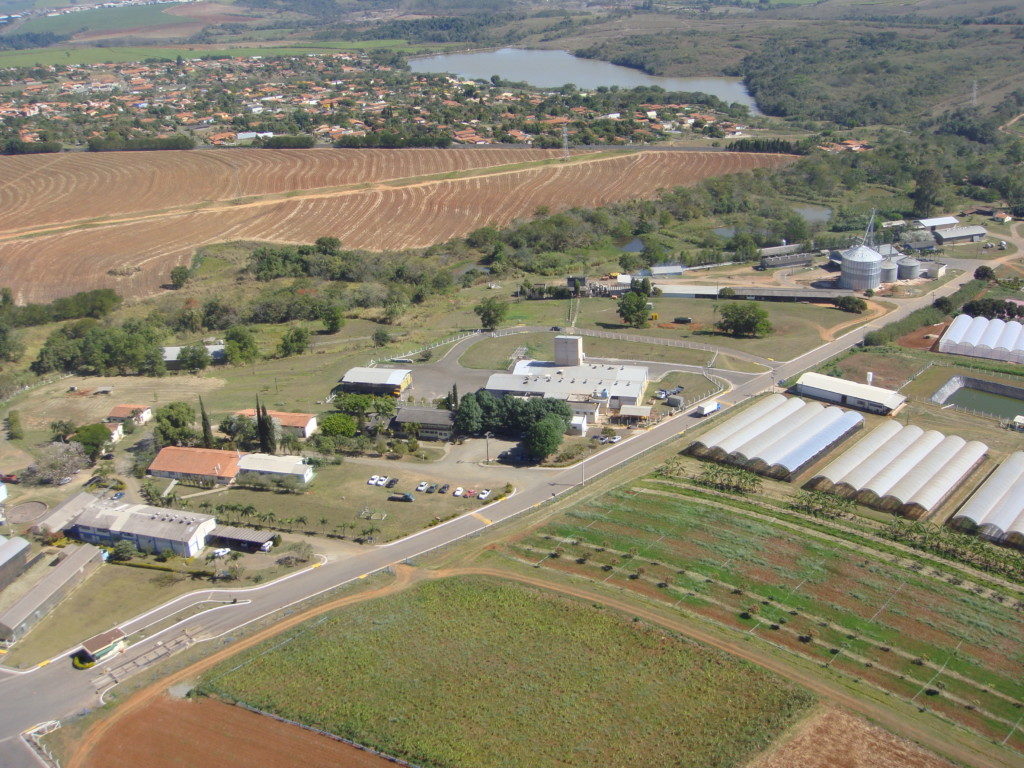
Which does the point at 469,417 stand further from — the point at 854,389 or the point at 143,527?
the point at 854,389

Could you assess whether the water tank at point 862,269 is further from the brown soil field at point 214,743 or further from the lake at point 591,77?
the lake at point 591,77

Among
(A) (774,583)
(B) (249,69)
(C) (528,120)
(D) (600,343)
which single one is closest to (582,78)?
(C) (528,120)

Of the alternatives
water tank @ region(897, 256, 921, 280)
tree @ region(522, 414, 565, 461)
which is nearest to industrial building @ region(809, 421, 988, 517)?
tree @ region(522, 414, 565, 461)

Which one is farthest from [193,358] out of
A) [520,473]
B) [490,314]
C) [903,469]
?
[903,469]

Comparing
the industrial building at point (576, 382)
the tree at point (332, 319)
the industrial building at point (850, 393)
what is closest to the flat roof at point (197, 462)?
the industrial building at point (576, 382)

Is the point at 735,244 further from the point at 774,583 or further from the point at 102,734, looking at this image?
the point at 102,734

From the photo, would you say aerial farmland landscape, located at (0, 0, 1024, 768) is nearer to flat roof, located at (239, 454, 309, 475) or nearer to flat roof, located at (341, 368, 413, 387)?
flat roof, located at (341, 368, 413, 387)
